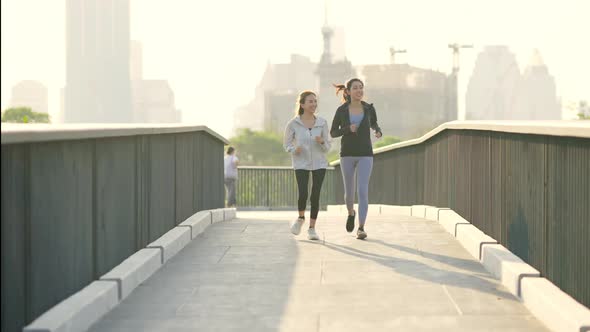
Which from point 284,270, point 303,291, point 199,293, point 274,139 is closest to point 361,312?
point 303,291

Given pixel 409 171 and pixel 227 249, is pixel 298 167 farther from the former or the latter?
pixel 409 171

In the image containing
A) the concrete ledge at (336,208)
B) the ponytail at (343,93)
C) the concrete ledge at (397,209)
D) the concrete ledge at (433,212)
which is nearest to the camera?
the ponytail at (343,93)

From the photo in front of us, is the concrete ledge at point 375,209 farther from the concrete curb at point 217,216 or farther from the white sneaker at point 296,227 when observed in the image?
the white sneaker at point 296,227

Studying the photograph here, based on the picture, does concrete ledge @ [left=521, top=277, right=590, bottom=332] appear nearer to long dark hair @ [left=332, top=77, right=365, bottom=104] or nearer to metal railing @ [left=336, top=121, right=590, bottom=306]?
metal railing @ [left=336, top=121, right=590, bottom=306]

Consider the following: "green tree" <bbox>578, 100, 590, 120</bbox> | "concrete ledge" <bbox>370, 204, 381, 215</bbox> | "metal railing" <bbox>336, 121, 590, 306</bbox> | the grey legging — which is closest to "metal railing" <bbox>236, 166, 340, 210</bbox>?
"concrete ledge" <bbox>370, 204, 381, 215</bbox>

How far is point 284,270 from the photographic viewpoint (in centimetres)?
772

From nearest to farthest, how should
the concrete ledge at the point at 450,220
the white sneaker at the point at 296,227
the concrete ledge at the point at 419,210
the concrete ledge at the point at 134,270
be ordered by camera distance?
the concrete ledge at the point at 134,270 < the concrete ledge at the point at 450,220 < the white sneaker at the point at 296,227 < the concrete ledge at the point at 419,210

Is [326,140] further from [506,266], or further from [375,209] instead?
[375,209]

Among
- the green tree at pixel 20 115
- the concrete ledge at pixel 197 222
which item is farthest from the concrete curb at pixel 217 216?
the green tree at pixel 20 115

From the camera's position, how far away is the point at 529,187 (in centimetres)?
684

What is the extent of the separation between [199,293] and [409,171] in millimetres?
8901

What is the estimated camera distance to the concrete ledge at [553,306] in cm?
499

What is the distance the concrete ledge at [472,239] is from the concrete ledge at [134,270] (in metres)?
2.74

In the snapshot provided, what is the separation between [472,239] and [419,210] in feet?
15.8
